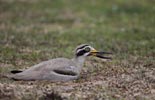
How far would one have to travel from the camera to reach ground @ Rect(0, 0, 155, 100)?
34.8 ft

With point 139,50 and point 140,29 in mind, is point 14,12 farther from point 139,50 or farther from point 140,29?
point 139,50

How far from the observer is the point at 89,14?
74.3 ft

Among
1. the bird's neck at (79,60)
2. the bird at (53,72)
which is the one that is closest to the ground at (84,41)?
the bird at (53,72)

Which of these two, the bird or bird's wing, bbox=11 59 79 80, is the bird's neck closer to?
the bird

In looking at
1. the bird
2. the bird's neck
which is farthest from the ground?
the bird's neck

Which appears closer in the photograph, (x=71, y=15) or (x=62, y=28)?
(x=62, y=28)

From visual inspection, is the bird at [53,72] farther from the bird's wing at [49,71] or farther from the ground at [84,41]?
the ground at [84,41]

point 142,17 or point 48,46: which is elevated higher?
point 142,17

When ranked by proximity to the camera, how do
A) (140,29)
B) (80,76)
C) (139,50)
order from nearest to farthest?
(80,76) < (139,50) < (140,29)

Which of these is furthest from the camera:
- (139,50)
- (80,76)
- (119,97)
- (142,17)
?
(142,17)

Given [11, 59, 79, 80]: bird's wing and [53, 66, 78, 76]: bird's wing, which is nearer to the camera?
[11, 59, 79, 80]: bird's wing

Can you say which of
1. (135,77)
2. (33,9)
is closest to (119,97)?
(135,77)

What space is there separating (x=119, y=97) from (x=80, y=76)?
1705 mm

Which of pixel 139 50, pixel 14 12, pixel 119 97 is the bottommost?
pixel 119 97
